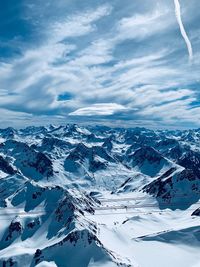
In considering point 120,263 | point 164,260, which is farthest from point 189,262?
point 120,263

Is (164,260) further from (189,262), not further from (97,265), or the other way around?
(97,265)

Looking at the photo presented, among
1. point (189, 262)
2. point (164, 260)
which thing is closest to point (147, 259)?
point (164, 260)

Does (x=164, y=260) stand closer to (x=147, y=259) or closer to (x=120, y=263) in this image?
(x=147, y=259)

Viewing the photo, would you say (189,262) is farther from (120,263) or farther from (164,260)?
(120,263)

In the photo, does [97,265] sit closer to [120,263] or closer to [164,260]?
[120,263]

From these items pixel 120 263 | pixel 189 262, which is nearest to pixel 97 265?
pixel 120 263

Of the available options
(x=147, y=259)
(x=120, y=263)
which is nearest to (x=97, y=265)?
(x=120, y=263)
